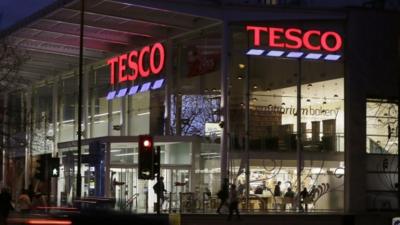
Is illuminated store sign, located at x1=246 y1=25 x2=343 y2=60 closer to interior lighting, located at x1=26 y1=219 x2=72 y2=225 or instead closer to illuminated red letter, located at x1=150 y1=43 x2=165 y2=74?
illuminated red letter, located at x1=150 y1=43 x2=165 y2=74

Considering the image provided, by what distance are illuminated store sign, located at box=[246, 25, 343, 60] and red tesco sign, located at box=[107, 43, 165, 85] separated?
5.97 metres

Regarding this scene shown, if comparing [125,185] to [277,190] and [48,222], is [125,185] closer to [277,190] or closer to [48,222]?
[277,190]

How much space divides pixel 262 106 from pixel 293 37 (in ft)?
12.1

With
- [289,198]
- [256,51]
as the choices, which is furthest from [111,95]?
[289,198]

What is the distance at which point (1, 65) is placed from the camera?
114 ft

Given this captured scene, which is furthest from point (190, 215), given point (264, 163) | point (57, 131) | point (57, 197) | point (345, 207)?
point (57, 131)

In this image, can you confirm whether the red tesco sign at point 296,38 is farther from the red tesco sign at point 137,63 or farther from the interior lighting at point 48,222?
the interior lighting at point 48,222

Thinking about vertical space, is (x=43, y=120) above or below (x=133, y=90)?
below

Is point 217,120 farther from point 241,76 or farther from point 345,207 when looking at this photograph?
point 345,207

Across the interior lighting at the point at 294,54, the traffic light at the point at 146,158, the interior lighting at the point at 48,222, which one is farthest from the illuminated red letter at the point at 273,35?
the interior lighting at the point at 48,222

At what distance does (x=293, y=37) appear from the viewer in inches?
1528

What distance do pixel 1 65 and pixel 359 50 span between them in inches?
680

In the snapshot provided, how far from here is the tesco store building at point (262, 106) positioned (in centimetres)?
3819

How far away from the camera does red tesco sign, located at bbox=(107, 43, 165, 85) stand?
42.5 metres
